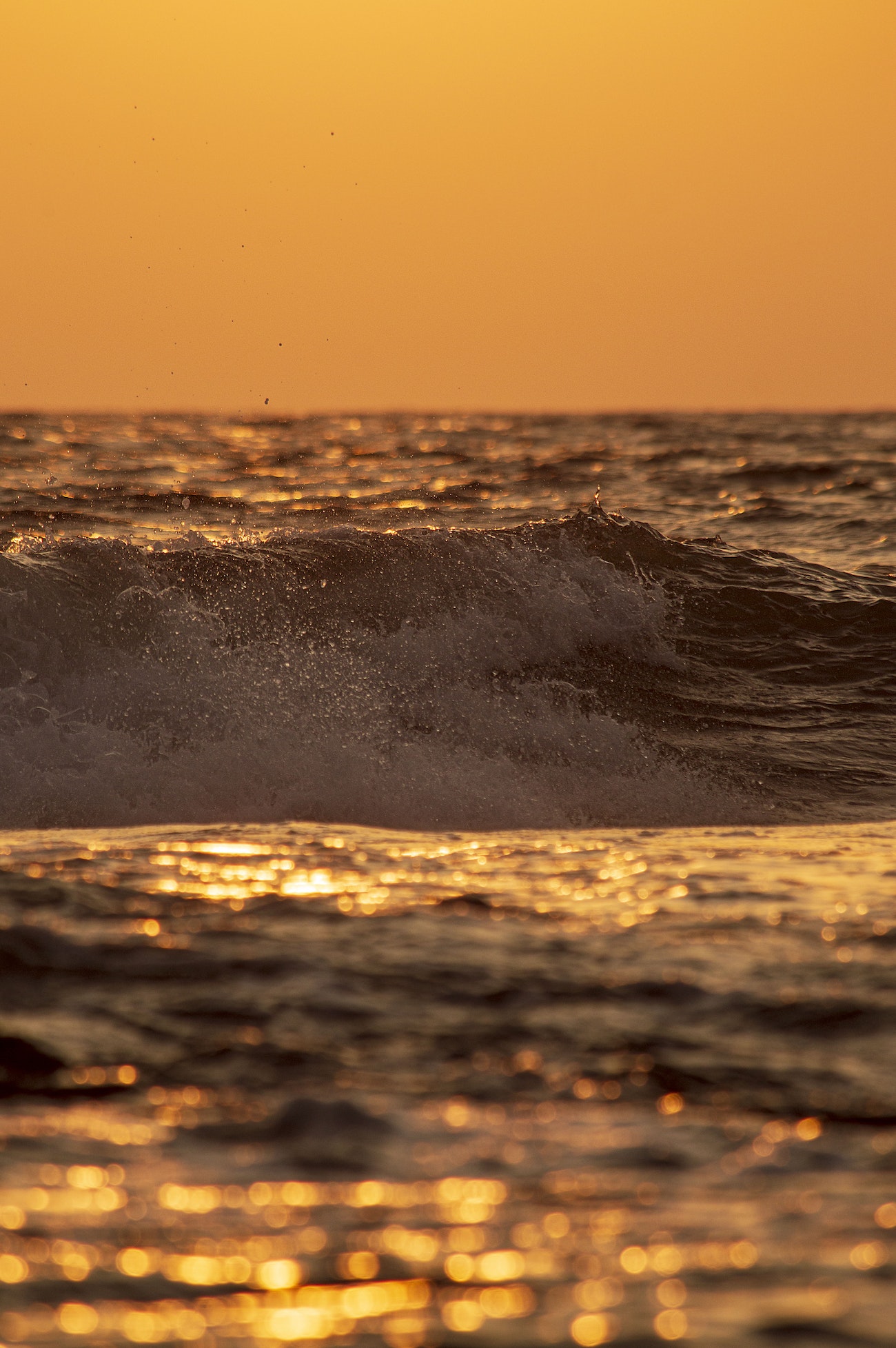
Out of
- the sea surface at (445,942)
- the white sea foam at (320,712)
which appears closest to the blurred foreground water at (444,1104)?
the sea surface at (445,942)

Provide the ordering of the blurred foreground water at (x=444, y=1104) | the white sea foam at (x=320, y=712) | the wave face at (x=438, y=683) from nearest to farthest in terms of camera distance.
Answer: the blurred foreground water at (x=444, y=1104) < the white sea foam at (x=320, y=712) < the wave face at (x=438, y=683)

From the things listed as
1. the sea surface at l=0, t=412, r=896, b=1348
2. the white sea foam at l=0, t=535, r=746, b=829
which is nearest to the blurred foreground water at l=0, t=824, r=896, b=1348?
the sea surface at l=0, t=412, r=896, b=1348

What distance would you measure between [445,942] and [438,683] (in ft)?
14.0

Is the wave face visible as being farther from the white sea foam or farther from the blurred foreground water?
the blurred foreground water

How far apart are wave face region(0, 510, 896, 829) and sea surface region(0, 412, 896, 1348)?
3 centimetres

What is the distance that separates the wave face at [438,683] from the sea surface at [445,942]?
0.10ft

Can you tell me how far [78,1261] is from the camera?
2.17m

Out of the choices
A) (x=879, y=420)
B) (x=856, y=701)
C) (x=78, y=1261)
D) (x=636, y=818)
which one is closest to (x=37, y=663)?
(x=636, y=818)

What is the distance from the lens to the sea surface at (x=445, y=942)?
217cm

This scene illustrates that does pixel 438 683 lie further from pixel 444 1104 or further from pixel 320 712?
pixel 444 1104

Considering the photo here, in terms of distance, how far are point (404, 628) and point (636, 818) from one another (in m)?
2.62

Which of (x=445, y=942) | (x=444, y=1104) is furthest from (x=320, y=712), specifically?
(x=444, y=1104)

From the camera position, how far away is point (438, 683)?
26.2 feet

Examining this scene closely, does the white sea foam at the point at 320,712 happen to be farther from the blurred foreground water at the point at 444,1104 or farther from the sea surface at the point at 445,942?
the blurred foreground water at the point at 444,1104
